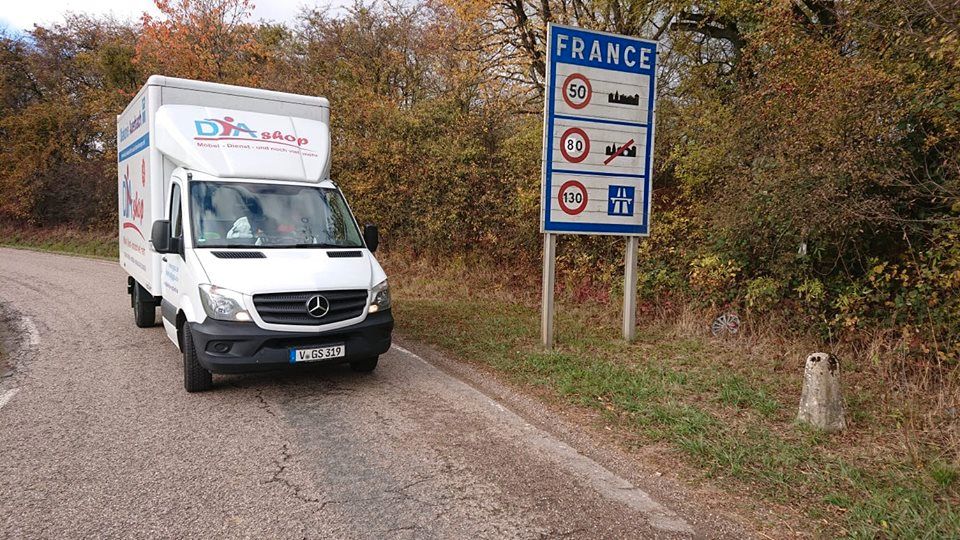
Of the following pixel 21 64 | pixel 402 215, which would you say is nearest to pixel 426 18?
pixel 402 215

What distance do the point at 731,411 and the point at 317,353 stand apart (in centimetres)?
382

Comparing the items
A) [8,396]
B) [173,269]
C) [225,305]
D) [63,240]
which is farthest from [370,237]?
[63,240]

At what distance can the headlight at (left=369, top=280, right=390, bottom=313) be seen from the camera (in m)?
5.89

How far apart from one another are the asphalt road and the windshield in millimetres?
1507

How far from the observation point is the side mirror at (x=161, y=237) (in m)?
5.94

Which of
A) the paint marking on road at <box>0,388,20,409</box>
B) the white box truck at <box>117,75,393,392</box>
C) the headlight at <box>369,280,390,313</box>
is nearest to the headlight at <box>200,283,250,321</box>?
the white box truck at <box>117,75,393,392</box>

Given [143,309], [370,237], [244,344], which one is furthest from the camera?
[143,309]

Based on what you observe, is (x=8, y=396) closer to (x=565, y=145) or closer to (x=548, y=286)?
(x=548, y=286)

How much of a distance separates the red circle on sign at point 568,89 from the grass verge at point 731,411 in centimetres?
313

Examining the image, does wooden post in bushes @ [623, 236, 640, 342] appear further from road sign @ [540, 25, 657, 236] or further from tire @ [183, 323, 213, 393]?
tire @ [183, 323, 213, 393]

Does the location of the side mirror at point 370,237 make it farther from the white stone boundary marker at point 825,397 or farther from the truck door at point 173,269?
the white stone boundary marker at point 825,397

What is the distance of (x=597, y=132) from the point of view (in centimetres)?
758

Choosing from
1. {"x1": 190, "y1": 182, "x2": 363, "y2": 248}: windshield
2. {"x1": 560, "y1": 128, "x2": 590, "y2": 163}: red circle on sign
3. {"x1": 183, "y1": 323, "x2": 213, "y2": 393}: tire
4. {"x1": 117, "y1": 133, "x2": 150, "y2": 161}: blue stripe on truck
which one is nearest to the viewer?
{"x1": 183, "y1": 323, "x2": 213, "y2": 393}: tire

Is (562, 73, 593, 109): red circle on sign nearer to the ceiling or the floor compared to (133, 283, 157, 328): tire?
nearer to the ceiling
